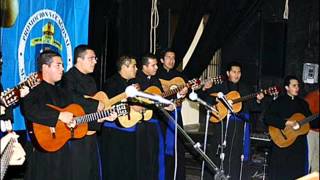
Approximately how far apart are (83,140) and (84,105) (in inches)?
13.0

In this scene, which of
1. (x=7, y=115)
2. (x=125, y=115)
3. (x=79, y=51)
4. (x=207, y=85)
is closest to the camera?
(x=7, y=115)

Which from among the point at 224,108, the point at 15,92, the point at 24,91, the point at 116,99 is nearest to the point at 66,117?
the point at 24,91

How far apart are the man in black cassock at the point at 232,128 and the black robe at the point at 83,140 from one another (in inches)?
74.3

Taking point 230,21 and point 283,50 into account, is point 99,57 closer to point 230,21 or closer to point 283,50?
point 230,21

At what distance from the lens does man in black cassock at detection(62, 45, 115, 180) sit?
452cm

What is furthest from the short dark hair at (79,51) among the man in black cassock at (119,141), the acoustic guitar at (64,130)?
the man in black cassock at (119,141)

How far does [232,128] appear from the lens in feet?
20.2

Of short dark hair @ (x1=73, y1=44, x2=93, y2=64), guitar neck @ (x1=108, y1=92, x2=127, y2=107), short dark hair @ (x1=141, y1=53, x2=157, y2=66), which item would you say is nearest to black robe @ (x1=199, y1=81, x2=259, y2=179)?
short dark hair @ (x1=141, y1=53, x2=157, y2=66)

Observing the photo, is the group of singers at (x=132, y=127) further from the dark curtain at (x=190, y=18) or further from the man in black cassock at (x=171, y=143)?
the dark curtain at (x=190, y=18)

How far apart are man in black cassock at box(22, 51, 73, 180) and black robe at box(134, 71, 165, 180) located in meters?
1.39

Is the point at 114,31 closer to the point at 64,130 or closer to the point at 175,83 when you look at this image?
the point at 175,83

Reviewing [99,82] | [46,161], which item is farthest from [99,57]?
[46,161]

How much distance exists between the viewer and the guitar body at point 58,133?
4133 millimetres

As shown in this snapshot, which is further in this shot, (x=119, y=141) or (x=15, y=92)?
(x=119, y=141)
